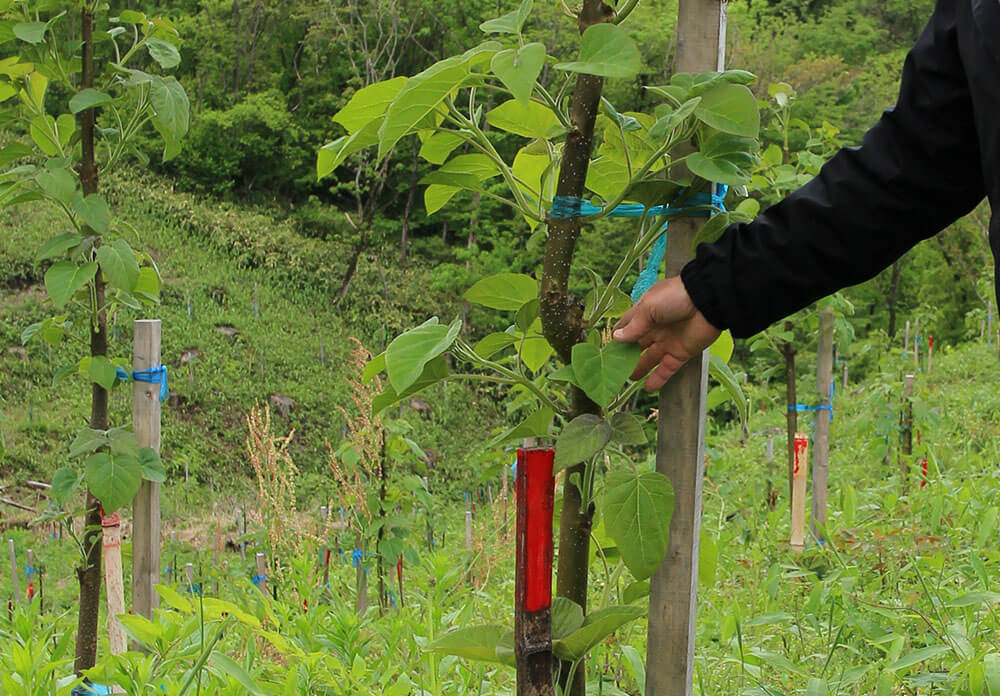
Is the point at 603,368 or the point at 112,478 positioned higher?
the point at 603,368

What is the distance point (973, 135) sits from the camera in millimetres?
1118

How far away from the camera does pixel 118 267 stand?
7.13 ft

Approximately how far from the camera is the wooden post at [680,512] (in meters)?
1.27

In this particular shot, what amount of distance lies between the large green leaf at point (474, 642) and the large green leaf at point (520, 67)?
2.43 feet

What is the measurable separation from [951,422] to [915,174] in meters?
5.60

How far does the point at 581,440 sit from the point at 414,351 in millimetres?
237

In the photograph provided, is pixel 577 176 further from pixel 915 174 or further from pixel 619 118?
pixel 915 174

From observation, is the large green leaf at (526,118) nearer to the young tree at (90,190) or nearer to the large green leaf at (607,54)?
the large green leaf at (607,54)

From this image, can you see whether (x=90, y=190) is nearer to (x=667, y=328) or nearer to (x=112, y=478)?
(x=112, y=478)

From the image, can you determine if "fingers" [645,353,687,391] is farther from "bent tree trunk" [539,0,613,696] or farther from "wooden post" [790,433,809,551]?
"wooden post" [790,433,809,551]

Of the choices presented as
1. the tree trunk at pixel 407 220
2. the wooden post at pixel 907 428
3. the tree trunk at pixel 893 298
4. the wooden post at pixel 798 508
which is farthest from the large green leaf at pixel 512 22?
the tree trunk at pixel 407 220

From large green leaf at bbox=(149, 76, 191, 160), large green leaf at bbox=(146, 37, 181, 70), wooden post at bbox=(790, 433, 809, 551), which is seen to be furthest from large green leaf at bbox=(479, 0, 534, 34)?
wooden post at bbox=(790, 433, 809, 551)

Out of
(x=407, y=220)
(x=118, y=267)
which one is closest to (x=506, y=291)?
(x=118, y=267)

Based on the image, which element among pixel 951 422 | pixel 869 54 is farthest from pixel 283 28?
pixel 951 422
